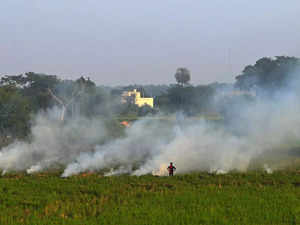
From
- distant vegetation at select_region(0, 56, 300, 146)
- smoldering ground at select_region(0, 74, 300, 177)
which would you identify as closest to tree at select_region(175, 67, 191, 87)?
distant vegetation at select_region(0, 56, 300, 146)

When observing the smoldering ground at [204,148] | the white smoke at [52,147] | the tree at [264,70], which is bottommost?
the white smoke at [52,147]

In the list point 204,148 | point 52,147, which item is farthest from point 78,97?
point 204,148

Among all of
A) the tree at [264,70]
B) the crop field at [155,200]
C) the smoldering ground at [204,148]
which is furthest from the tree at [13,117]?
the crop field at [155,200]

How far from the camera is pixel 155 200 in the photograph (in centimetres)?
2142

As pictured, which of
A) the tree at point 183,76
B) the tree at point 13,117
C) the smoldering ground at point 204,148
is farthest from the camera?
the tree at point 183,76

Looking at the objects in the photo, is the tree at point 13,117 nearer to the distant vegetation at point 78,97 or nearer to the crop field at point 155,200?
the distant vegetation at point 78,97

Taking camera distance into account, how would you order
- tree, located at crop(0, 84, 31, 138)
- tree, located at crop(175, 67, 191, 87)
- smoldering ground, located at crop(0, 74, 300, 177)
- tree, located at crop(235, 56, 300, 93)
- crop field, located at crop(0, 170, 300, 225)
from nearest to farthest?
crop field, located at crop(0, 170, 300, 225)
smoldering ground, located at crop(0, 74, 300, 177)
tree, located at crop(0, 84, 31, 138)
tree, located at crop(235, 56, 300, 93)
tree, located at crop(175, 67, 191, 87)

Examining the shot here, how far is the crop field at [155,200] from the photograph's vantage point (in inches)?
698

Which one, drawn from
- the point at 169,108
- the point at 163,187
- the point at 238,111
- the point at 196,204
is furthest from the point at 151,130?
the point at 169,108

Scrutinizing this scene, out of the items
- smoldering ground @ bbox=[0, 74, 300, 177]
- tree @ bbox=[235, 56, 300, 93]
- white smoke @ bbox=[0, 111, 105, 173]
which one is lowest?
white smoke @ bbox=[0, 111, 105, 173]

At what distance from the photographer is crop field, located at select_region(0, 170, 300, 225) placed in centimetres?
1773

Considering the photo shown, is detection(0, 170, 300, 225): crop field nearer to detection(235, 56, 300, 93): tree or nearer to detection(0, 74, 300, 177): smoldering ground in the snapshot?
detection(0, 74, 300, 177): smoldering ground

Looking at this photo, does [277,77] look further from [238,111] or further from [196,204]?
[196,204]

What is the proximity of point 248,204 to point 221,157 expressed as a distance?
14788mm
